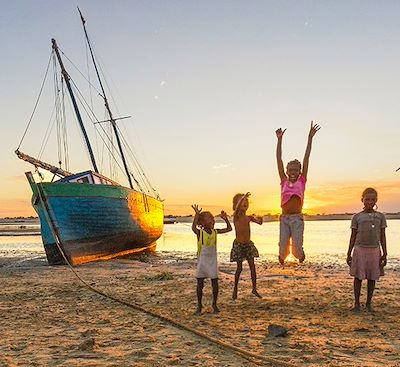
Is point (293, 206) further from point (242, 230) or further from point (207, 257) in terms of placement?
point (207, 257)

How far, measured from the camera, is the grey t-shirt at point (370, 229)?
21.9 ft

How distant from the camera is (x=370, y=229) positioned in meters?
6.69

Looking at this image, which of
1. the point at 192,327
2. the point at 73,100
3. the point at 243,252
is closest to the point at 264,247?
the point at 73,100

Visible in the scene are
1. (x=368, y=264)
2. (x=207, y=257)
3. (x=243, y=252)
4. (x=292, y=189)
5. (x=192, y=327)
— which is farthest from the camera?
(x=243, y=252)

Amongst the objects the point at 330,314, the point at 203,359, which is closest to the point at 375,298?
the point at 330,314

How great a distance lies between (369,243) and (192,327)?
2.92 meters

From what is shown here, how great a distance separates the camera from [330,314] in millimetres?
6633

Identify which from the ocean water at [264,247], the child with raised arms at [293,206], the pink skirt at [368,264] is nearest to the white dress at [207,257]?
the child with raised arms at [293,206]

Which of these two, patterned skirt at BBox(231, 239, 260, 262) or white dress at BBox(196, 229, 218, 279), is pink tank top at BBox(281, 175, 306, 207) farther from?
white dress at BBox(196, 229, 218, 279)

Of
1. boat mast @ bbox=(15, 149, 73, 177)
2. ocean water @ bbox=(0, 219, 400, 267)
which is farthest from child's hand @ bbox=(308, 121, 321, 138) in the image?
boat mast @ bbox=(15, 149, 73, 177)

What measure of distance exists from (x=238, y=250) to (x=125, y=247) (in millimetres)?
15242

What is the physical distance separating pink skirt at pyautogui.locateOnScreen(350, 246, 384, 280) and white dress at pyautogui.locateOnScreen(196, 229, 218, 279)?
6.93 feet

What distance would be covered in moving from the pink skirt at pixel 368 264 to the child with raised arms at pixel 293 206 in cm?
86

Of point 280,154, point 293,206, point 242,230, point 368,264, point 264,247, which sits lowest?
point 264,247
